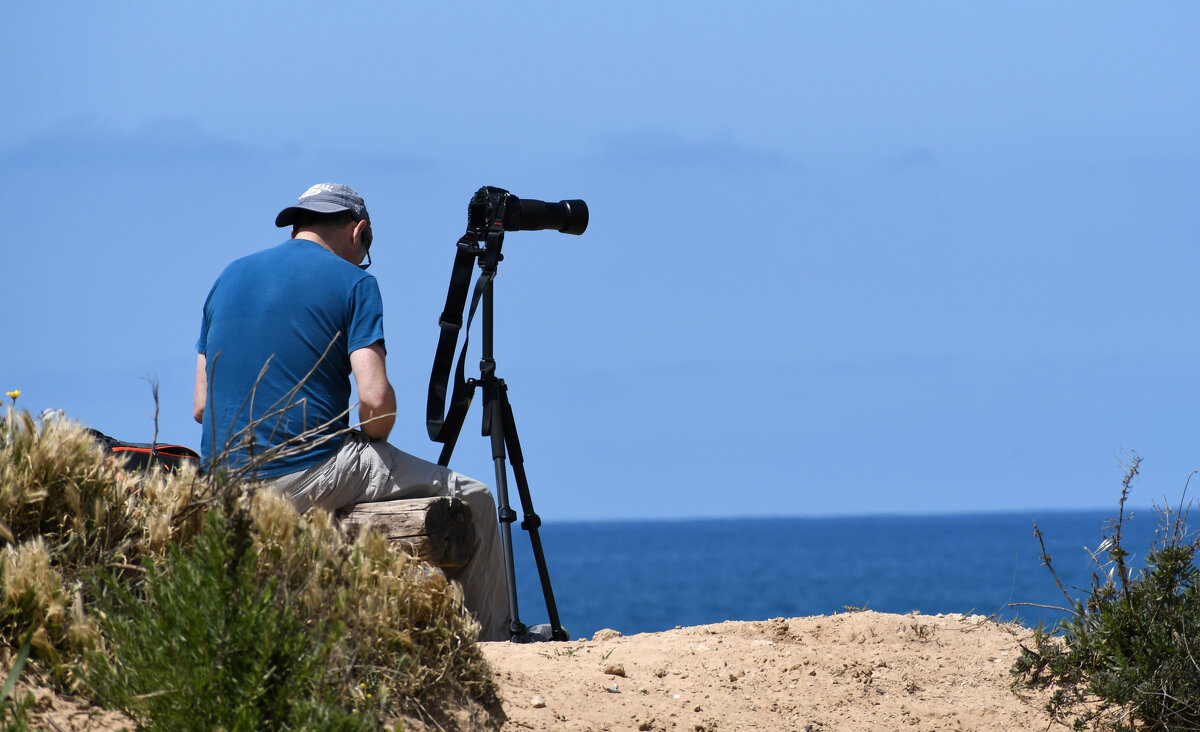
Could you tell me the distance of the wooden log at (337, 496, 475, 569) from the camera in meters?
3.95

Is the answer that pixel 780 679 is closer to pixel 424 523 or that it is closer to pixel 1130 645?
pixel 1130 645

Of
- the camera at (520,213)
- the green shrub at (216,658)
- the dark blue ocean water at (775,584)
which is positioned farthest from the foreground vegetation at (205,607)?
the dark blue ocean water at (775,584)

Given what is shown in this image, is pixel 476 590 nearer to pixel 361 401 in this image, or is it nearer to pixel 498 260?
pixel 361 401

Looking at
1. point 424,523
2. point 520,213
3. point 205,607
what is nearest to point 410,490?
point 424,523

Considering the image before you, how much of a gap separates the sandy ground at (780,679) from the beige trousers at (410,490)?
0.85ft

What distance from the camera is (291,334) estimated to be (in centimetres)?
393

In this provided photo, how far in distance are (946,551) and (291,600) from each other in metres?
109

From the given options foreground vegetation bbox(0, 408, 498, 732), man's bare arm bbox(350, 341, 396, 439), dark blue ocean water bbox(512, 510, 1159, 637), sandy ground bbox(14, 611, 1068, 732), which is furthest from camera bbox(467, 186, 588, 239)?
dark blue ocean water bbox(512, 510, 1159, 637)

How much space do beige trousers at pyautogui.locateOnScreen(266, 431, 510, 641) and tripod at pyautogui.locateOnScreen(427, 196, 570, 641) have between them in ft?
0.55

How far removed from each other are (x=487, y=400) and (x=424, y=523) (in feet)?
3.51

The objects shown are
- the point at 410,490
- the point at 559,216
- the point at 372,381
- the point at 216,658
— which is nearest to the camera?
the point at 216,658

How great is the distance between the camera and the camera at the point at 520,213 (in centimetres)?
495

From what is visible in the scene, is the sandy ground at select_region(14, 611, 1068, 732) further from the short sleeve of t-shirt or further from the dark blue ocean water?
the dark blue ocean water

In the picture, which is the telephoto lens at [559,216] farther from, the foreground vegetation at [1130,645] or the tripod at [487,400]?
the foreground vegetation at [1130,645]
